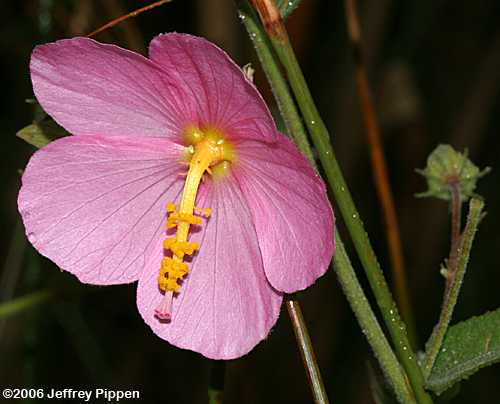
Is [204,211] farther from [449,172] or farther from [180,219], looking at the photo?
[449,172]

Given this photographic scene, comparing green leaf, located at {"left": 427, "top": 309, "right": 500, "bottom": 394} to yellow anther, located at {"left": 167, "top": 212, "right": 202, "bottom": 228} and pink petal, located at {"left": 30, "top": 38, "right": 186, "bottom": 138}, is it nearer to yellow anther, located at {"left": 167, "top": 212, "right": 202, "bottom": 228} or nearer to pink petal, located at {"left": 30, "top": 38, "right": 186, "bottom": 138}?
yellow anther, located at {"left": 167, "top": 212, "right": 202, "bottom": 228}

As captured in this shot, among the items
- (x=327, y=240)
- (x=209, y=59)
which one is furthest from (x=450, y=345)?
(x=209, y=59)

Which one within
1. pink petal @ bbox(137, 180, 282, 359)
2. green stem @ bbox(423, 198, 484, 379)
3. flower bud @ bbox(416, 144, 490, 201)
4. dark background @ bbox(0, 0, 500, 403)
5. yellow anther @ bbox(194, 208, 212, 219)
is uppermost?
yellow anther @ bbox(194, 208, 212, 219)

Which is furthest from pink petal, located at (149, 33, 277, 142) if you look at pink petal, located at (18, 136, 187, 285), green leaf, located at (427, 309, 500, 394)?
green leaf, located at (427, 309, 500, 394)

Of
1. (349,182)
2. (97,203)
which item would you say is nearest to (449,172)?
(97,203)

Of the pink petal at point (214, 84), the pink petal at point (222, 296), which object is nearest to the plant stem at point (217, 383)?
the pink petal at point (222, 296)

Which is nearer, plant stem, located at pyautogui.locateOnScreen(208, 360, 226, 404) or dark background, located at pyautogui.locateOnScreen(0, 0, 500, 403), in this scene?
plant stem, located at pyautogui.locateOnScreen(208, 360, 226, 404)
